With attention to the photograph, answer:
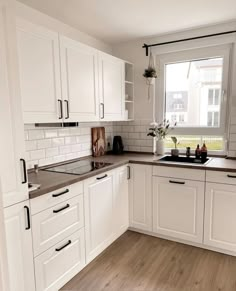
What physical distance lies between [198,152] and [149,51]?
1.43 m

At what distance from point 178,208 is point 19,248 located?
1611mm

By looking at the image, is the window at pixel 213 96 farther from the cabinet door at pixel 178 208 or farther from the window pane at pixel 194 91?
the cabinet door at pixel 178 208

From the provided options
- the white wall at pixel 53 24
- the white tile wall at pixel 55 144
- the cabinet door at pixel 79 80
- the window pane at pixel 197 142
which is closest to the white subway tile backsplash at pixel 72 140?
the white tile wall at pixel 55 144

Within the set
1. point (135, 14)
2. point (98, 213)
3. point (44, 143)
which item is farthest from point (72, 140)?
point (135, 14)

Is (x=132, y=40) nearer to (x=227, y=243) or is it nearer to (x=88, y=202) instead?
(x=88, y=202)

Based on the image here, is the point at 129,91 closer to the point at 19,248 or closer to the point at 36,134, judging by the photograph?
→ the point at 36,134

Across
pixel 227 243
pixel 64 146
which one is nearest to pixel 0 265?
pixel 64 146

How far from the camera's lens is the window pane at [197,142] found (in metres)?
2.78

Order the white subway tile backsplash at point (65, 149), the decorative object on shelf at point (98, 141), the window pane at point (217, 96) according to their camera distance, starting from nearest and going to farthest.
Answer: the white subway tile backsplash at point (65, 149) → the window pane at point (217, 96) → the decorative object on shelf at point (98, 141)

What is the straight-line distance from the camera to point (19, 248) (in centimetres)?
146

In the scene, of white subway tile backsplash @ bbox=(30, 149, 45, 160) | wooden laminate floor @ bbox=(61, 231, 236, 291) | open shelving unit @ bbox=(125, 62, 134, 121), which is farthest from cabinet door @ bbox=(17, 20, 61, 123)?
wooden laminate floor @ bbox=(61, 231, 236, 291)

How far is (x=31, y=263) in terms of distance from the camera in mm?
1542

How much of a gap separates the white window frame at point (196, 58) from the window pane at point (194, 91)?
0.05 m

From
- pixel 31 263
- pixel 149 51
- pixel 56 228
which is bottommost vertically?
pixel 31 263
